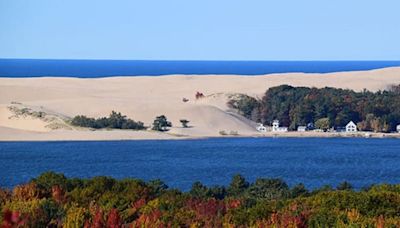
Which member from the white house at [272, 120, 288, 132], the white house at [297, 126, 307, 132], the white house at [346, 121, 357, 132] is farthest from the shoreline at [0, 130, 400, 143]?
the white house at [346, 121, 357, 132]

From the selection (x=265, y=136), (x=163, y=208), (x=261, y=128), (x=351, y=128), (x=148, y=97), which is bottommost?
(x=265, y=136)

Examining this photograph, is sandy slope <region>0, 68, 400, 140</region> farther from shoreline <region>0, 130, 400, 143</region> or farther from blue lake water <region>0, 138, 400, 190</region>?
blue lake water <region>0, 138, 400, 190</region>

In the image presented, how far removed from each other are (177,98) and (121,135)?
19741 millimetres

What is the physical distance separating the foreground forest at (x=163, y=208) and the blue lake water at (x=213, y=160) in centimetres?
1481

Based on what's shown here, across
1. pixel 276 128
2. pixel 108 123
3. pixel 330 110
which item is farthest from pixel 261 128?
pixel 108 123

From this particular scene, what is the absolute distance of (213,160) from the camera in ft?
154

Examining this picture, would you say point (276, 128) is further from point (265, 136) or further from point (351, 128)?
point (351, 128)

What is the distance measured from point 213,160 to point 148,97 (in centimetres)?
3349

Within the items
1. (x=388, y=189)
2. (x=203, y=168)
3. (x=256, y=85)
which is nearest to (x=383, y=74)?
(x=256, y=85)

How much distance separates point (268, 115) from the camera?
6806 centimetres

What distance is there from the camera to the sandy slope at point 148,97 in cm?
6309

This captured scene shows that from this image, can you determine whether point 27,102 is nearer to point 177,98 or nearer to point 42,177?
point 177,98

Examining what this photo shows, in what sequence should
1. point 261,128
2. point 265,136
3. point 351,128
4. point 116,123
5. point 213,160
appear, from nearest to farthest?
point 213,160 < point 265,136 < point 351,128 < point 116,123 < point 261,128

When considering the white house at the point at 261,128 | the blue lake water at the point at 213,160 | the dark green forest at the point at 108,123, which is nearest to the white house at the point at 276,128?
the white house at the point at 261,128
